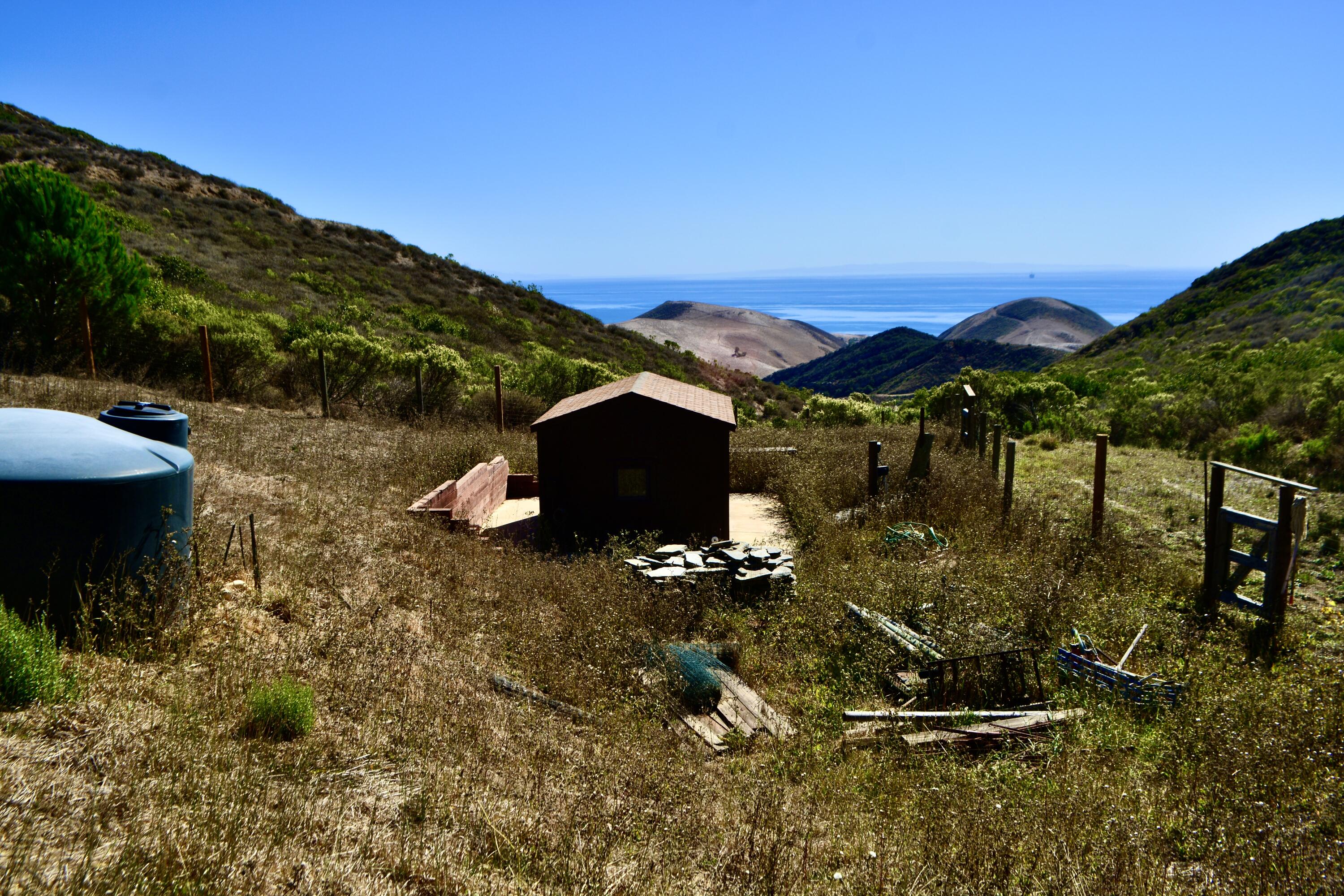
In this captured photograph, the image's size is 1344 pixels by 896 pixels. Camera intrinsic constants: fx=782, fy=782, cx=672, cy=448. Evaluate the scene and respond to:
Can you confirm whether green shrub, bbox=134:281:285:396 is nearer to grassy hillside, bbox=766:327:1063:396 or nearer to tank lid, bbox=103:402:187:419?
tank lid, bbox=103:402:187:419

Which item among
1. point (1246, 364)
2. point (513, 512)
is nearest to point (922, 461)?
point (513, 512)

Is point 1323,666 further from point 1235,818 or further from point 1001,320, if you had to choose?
point 1001,320

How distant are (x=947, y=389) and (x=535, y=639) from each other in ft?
69.0

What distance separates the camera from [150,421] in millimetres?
6371

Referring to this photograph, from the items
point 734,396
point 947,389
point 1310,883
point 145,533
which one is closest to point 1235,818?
point 1310,883

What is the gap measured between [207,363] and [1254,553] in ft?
59.4

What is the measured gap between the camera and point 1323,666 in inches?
253

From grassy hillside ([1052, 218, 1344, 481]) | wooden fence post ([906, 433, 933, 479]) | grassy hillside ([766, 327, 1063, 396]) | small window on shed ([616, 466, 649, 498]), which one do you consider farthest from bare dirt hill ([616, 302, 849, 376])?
small window on shed ([616, 466, 649, 498])

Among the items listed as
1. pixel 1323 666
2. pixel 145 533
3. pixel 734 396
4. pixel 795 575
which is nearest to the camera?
pixel 145 533

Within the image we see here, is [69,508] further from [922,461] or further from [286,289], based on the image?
[286,289]

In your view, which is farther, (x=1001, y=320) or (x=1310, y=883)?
(x=1001, y=320)

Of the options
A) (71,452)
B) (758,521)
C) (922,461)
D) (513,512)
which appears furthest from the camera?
(513,512)

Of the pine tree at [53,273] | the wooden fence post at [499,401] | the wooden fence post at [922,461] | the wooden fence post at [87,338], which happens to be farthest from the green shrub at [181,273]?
the wooden fence post at [922,461]

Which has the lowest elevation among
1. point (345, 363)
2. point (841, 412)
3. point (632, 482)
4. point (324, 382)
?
point (841, 412)
